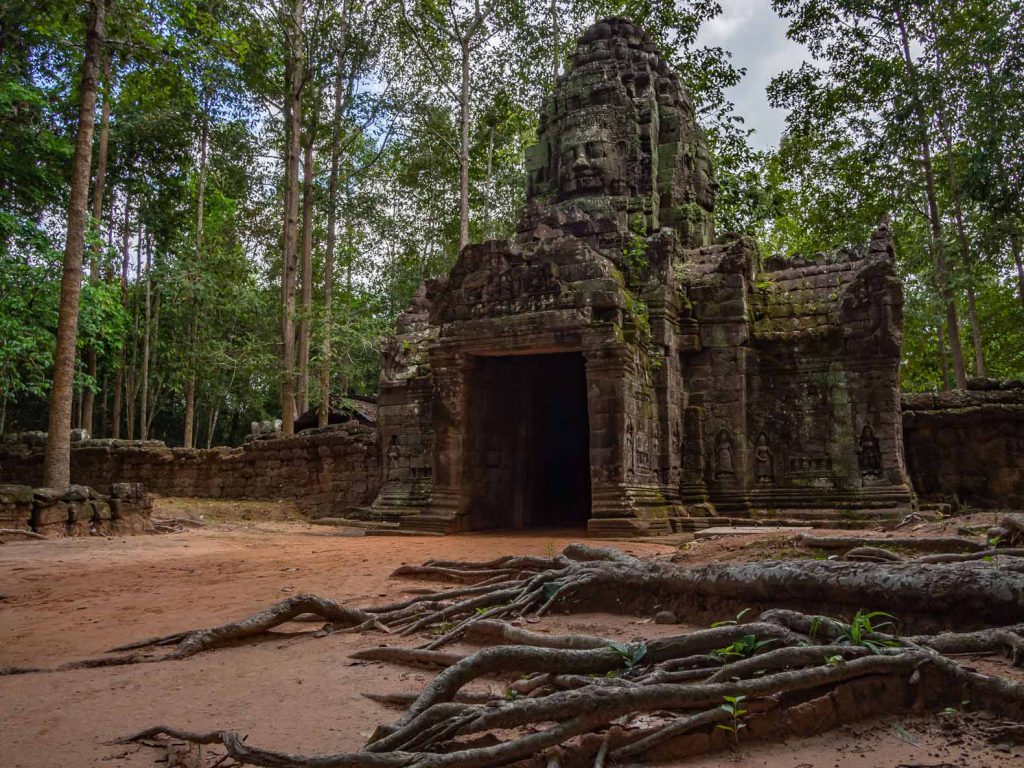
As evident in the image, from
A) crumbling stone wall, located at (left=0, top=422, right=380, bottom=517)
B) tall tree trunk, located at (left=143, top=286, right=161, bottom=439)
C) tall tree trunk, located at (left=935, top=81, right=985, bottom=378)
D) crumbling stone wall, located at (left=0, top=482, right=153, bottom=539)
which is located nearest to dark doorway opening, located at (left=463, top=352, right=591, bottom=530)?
crumbling stone wall, located at (left=0, top=422, right=380, bottom=517)

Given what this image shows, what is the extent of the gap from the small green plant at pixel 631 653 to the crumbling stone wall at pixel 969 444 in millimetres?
10700

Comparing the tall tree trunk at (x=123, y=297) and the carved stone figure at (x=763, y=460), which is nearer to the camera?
the carved stone figure at (x=763, y=460)

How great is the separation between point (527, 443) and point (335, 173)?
14.4 m

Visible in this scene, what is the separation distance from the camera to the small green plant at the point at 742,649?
10.7 ft

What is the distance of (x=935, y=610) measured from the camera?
3.59 m

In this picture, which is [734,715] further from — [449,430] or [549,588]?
[449,430]

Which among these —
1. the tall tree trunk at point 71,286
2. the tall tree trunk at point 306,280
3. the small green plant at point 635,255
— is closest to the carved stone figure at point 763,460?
the small green plant at point 635,255

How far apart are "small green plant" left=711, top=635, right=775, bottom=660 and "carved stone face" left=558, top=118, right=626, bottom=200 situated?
12.4 m

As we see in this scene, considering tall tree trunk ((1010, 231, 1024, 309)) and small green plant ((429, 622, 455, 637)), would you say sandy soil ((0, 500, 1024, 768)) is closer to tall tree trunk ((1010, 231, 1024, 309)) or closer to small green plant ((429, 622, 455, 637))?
small green plant ((429, 622, 455, 637))

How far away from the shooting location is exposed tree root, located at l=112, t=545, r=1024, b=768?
2678 mm

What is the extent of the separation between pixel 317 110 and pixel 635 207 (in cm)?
1248

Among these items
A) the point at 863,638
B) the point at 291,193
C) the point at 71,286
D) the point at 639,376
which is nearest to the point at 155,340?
the point at 291,193

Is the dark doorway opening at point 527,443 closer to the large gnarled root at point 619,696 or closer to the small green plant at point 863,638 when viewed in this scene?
the large gnarled root at point 619,696

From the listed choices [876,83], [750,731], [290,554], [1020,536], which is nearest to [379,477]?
[290,554]
